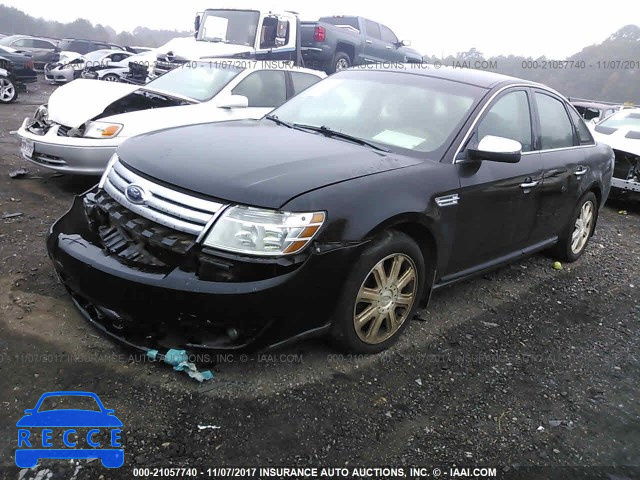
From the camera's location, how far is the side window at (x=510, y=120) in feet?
11.9

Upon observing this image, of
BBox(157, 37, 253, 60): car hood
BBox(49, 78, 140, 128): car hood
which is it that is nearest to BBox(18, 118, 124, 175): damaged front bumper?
BBox(49, 78, 140, 128): car hood

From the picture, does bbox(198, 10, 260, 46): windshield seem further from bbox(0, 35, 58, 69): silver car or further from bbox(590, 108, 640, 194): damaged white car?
bbox(0, 35, 58, 69): silver car

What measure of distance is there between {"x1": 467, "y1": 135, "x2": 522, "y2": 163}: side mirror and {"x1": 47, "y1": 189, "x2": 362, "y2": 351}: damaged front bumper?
1135 millimetres

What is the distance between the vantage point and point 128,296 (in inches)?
102

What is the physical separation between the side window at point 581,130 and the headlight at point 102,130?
4.33 m

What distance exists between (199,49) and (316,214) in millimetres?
9061

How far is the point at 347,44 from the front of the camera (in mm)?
14281

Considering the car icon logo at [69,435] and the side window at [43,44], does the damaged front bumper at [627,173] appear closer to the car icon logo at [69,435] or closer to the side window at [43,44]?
the car icon logo at [69,435]

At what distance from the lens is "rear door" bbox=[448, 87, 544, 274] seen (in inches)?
135

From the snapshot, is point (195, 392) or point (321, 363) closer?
point (195, 392)

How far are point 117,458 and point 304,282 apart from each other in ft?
3.62

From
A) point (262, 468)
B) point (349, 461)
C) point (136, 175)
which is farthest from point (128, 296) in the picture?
point (349, 461)

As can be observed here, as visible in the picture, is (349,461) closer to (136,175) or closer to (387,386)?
(387,386)

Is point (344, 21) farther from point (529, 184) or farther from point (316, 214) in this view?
point (316, 214)
